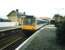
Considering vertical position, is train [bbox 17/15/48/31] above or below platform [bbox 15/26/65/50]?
below

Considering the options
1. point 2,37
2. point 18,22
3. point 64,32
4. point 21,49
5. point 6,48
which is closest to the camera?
point 21,49

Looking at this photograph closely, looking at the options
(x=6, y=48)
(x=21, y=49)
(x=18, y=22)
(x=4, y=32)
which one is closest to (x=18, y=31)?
(x=18, y=22)

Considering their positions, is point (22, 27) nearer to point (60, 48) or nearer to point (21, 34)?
point (21, 34)

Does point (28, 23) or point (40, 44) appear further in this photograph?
point (28, 23)

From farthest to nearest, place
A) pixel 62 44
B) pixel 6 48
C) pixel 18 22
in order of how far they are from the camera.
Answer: pixel 18 22 → pixel 6 48 → pixel 62 44

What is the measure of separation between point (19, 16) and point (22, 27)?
1150mm

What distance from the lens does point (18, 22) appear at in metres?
21.2

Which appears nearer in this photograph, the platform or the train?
the platform

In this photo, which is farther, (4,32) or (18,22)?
(18,22)

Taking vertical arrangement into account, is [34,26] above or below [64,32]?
below

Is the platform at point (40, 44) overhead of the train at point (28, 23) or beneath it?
overhead

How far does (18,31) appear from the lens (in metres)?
19.3

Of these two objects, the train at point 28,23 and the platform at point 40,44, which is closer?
the platform at point 40,44

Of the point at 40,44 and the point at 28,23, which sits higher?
the point at 40,44
